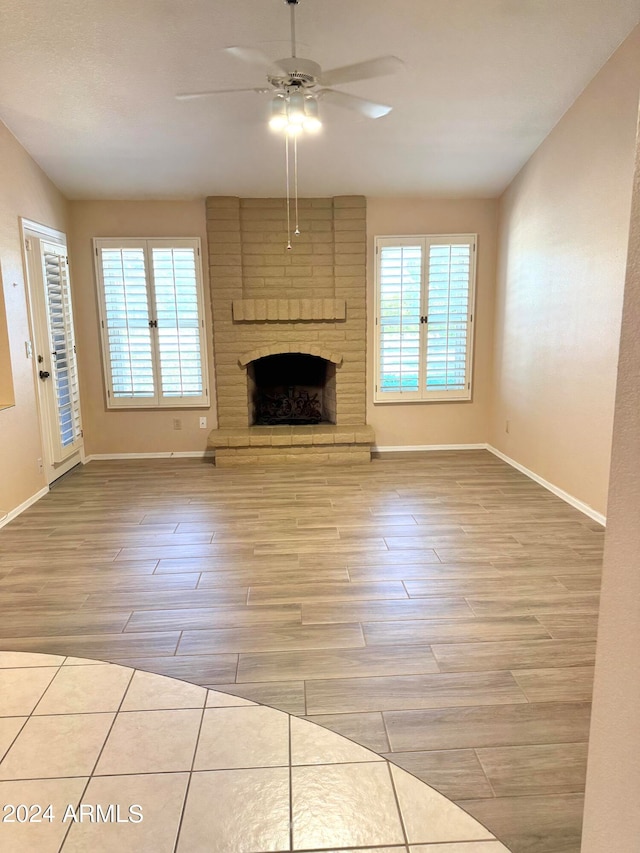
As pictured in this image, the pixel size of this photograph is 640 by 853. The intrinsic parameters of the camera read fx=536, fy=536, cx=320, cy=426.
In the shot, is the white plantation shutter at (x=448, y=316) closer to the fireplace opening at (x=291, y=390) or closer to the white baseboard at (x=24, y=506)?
the fireplace opening at (x=291, y=390)

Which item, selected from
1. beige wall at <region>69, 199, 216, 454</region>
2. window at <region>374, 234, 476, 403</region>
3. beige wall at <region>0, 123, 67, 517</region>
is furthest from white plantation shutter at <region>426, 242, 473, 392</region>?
beige wall at <region>0, 123, 67, 517</region>

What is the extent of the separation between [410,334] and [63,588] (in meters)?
3.93

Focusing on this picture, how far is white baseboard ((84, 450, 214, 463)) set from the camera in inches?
220

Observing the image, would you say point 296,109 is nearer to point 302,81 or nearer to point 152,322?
point 302,81

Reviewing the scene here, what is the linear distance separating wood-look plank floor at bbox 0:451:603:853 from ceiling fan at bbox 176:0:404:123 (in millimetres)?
2444

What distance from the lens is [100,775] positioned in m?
1.64

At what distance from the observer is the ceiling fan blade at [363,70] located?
257 centimetres

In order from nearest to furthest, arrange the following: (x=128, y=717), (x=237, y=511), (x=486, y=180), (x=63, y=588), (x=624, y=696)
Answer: (x=624, y=696) → (x=128, y=717) → (x=63, y=588) → (x=237, y=511) → (x=486, y=180)

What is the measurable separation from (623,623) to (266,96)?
3.89 metres

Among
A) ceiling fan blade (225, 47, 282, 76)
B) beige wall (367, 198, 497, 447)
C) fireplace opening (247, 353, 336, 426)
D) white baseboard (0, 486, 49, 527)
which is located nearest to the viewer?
ceiling fan blade (225, 47, 282, 76)

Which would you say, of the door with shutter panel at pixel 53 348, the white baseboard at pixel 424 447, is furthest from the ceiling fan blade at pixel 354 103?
the white baseboard at pixel 424 447

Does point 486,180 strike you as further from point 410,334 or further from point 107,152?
point 107,152

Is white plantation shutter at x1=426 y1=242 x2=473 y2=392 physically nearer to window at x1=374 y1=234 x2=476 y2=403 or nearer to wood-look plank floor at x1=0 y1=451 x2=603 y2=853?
window at x1=374 y1=234 x2=476 y2=403

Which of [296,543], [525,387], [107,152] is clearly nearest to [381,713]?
[296,543]
